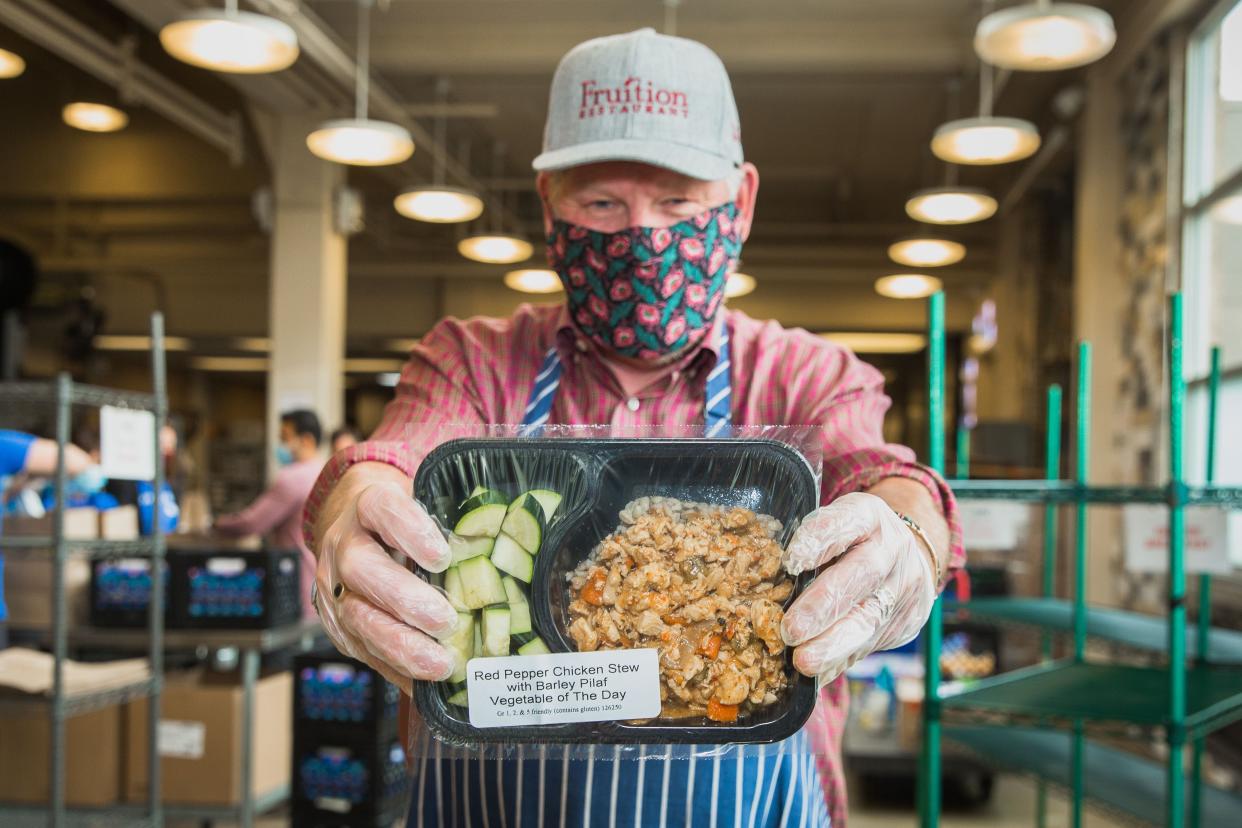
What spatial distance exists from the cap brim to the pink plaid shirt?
222mm

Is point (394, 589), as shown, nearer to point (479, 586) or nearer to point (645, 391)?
point (479, 586)

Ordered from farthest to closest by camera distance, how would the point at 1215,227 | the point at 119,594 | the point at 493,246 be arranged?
the point at 493,246, the point at 1215,227, the point at 119,594

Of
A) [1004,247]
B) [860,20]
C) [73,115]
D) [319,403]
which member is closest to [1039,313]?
[1004,247]

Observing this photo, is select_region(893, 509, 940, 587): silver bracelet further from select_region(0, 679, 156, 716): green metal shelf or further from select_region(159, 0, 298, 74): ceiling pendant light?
select_region(159, 0, 298, 74): ceiling pendant light

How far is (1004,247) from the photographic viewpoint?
39.1 ft

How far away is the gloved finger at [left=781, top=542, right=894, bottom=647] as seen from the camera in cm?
92

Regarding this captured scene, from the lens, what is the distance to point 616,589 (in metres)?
0.97

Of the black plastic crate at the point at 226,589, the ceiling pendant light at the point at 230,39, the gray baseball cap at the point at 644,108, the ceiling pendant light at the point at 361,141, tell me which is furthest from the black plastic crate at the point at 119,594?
the gray baseball cap at the point at 644,108

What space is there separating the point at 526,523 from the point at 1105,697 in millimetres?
1948

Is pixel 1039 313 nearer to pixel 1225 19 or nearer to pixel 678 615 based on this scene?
pixel 1225 19

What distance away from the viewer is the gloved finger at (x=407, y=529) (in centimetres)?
93

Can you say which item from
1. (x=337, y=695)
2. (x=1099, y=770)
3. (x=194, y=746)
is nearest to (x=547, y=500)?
(x=1099, y=770)

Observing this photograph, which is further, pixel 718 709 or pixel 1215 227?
pixel 1215 227

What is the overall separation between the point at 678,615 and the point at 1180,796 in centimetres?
177
